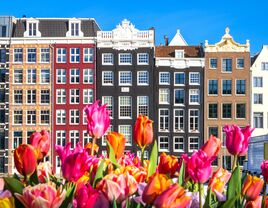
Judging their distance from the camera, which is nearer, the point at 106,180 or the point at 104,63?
the point at 106,180

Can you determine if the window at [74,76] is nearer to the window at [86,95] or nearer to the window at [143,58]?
the window at [86,95]

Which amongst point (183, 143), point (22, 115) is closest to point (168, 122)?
point (183, 143)

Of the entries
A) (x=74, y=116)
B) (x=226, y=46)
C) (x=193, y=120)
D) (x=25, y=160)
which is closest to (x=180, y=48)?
(x=226, y=46)

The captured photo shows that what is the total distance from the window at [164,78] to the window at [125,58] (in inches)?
73.1

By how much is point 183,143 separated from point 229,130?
31.7 m

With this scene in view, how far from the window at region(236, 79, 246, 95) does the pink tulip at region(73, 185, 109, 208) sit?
32.6 meters

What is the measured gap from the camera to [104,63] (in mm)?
33719

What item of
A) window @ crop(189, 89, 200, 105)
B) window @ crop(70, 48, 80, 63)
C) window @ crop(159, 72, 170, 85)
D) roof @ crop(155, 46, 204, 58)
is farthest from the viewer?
roof @ crop(155, 46, 204, 58)

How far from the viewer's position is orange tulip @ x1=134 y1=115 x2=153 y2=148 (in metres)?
1.69

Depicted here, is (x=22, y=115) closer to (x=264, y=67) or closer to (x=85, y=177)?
(x=264, y=67)

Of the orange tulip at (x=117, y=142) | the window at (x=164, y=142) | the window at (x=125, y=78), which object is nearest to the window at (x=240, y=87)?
the window at (x=164, y=142)

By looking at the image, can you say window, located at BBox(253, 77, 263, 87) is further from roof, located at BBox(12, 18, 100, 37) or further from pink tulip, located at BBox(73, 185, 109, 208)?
pink tulip, located at BBox(73, 185, 109, 208)

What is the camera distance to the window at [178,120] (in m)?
33.2

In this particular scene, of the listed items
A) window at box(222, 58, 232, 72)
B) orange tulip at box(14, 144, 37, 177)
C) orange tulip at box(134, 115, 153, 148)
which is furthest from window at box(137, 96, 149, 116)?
orange tulip at box(14, 144, 37, 177)
